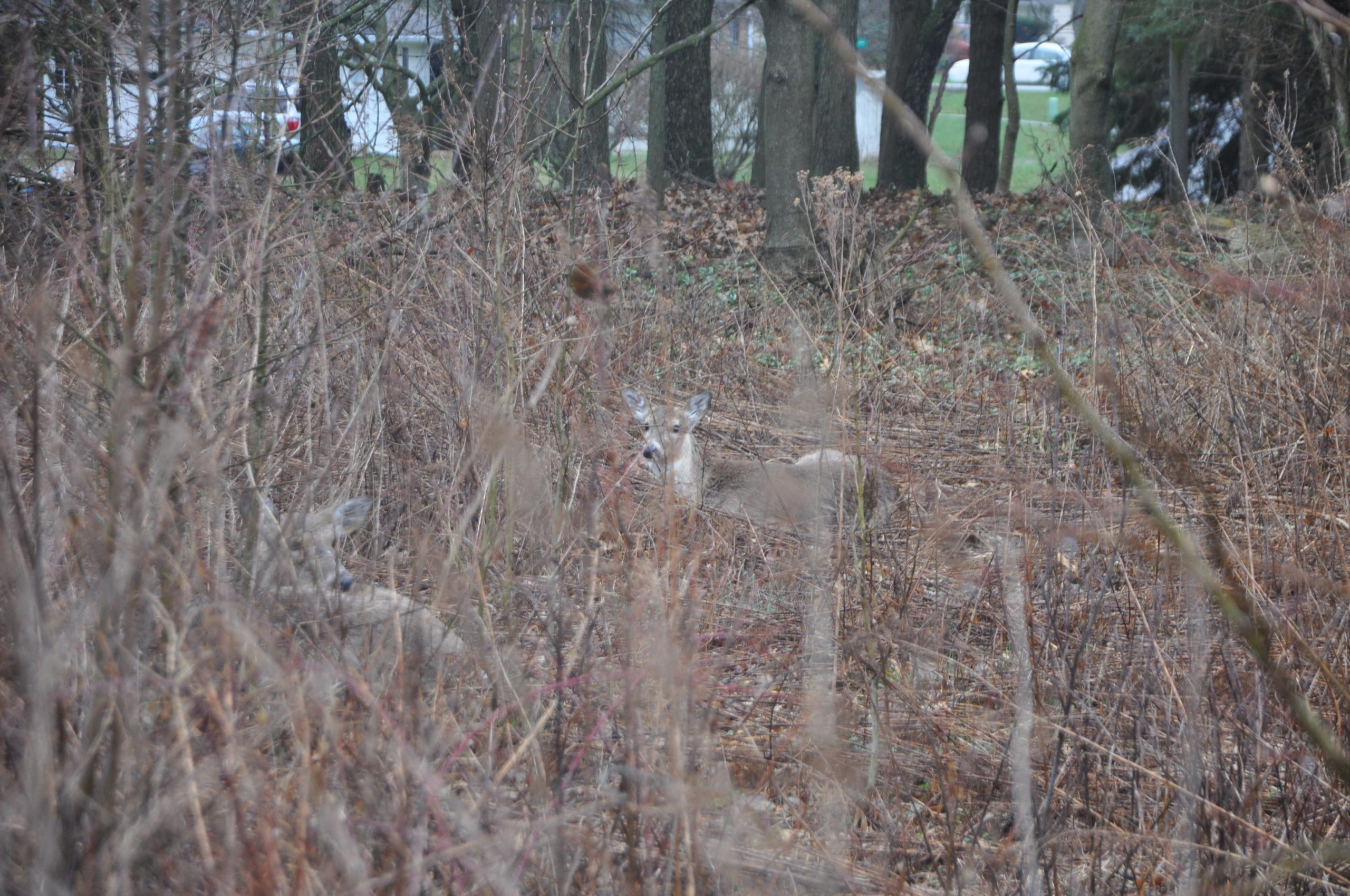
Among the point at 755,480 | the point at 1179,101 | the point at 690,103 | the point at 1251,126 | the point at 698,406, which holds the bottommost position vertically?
the point at 755,480

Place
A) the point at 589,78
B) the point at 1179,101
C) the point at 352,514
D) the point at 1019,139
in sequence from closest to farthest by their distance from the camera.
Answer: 1. the point at 352,514
2. the point at 589,78
3. the point at 1179,101
4. the point at 1019,139

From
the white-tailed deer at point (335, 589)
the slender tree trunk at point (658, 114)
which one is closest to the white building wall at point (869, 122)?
the slender tree trunk at point (658, 114)

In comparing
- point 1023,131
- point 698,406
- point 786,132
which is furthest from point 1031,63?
point 698,406

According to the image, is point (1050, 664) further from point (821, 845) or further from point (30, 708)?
point (30, 708)

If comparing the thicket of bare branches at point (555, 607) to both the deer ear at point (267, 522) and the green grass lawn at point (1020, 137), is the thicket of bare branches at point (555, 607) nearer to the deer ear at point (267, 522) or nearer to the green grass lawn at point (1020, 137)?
the deer ear at point (267, 522)

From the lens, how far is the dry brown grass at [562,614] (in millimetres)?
1723

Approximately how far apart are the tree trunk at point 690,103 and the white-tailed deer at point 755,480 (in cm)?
971

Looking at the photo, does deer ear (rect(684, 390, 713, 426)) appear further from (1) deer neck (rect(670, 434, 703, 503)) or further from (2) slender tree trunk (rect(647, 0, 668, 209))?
(2) slender tree trunk (rect(647, 0, 668, 209))

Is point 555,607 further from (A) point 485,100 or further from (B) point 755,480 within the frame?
(A) point 485,100

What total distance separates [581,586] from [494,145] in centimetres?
169

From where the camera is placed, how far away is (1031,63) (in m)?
41.2

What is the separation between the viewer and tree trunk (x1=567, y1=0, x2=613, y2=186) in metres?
4.54

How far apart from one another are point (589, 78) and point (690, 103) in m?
11.7

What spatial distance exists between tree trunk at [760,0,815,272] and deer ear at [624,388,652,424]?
470 centimetres
